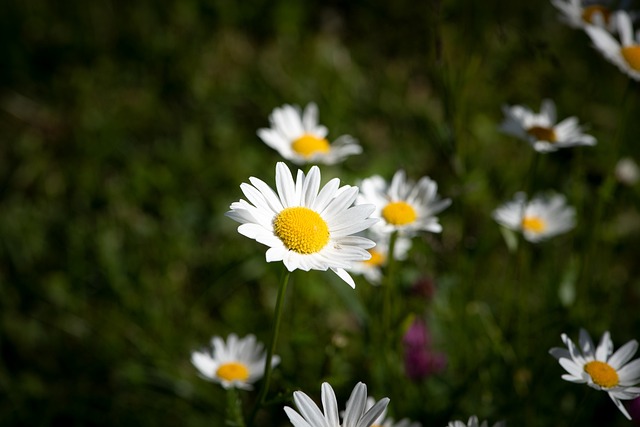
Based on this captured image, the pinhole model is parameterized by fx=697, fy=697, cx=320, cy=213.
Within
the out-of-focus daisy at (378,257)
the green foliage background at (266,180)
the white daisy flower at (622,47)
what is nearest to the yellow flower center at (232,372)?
the green foliage background at (266,180)

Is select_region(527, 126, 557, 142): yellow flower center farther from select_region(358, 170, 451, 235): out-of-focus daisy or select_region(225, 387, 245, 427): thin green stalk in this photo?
select_region(225, 387, 245, 427): thin green stalk

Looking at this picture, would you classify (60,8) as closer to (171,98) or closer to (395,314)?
(171,98)

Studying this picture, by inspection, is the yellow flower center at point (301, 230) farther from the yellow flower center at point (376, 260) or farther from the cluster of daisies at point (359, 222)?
the yellow flower center at point (376, 260)

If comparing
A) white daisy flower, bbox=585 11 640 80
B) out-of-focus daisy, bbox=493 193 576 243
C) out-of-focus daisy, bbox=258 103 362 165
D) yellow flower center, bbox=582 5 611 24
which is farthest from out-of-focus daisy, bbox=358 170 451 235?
yellow flower center, bbox=582 5 611 24

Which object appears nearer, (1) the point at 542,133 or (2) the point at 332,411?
(2) the point at 332,411

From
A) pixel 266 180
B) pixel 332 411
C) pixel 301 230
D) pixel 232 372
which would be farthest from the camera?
pixel 266 180

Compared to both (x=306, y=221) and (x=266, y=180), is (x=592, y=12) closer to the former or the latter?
(x=306, y=221)

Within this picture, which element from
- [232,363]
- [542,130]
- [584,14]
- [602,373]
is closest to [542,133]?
[542,130]
